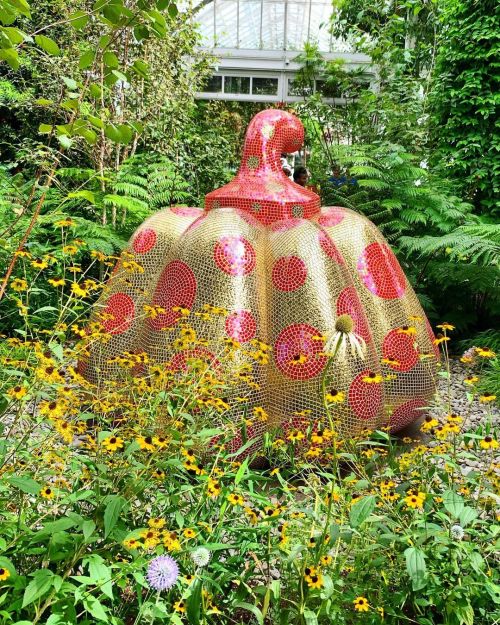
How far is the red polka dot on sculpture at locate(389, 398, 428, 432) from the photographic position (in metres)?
3.51

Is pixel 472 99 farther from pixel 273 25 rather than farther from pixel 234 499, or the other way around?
pixel 273 25

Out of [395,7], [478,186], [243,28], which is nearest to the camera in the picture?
[478,186]

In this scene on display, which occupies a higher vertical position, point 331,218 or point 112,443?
point 331,218

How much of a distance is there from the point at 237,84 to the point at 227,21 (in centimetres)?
151

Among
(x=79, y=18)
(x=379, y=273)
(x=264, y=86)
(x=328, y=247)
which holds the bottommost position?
(x=379, y=273)

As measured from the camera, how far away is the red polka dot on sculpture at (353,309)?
10.4 feet

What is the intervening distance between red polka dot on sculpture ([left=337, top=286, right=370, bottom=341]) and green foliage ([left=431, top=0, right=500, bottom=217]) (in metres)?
4.68

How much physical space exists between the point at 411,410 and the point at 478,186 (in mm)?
4681

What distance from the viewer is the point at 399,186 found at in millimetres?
6535

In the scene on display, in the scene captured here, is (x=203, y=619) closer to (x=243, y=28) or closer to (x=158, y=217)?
(x=158, y=217)

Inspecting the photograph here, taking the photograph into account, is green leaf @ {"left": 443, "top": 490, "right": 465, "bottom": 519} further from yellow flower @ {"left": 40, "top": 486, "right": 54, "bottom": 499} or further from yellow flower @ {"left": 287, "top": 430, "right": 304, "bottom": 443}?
yellow flower @ {"left": 40, "top": 486, "right": 54, "bottom": 499}

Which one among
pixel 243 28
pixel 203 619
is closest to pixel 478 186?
pixel 203 619

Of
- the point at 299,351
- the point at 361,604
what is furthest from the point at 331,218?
the point at 361,604

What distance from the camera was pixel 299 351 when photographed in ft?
9.98
